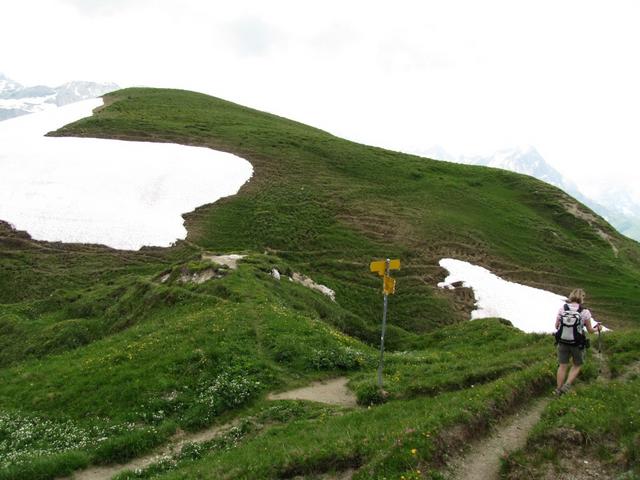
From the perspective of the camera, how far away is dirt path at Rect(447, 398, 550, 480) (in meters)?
11.7

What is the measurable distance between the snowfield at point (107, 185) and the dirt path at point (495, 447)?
4302 centimetres

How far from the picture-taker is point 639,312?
172 feet

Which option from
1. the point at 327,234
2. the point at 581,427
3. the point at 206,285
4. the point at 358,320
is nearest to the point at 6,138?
the point at 327,234

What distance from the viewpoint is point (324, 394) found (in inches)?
758

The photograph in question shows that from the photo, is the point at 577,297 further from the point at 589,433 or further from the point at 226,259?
the point at 226,259

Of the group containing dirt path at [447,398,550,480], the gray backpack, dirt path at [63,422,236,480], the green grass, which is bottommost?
dirt path at [63,422,236,480]

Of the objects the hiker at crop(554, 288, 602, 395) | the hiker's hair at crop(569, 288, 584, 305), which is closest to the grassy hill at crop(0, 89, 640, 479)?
the hiker at crop(554, 288, 602, 395)

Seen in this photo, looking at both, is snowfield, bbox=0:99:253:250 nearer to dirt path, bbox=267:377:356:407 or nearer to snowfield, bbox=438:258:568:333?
snowfield, bbox=438:258:568:333

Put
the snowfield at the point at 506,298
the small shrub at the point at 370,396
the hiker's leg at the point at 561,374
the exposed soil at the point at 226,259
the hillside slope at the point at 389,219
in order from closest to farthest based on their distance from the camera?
the hiker's leg at the point at 561,374
the small shrub at the point at 370,396
the exposed soil at the point at 226,259
the snowfield at the point at 506,298
the hillside slope at the point at 389,219

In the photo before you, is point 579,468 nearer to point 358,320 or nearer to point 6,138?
point 358,320

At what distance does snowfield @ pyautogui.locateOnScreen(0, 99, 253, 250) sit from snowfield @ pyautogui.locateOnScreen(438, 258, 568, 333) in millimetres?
32764

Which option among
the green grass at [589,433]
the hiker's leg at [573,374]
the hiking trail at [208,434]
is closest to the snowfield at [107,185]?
the hiking trail at [208,434]

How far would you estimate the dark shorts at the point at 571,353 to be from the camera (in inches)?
613

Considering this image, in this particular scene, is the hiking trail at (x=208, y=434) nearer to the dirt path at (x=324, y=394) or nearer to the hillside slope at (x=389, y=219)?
the dirt path at (x=324, y=394)
